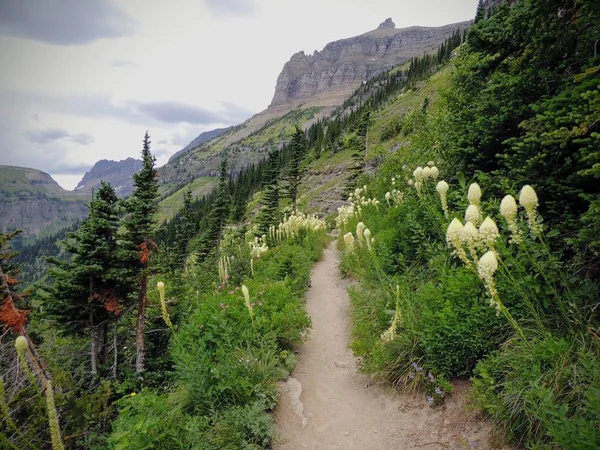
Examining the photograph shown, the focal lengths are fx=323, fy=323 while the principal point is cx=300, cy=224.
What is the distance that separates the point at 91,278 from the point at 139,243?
5.24ft

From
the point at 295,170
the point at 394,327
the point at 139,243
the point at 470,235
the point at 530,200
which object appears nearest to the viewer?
the point at 530,200

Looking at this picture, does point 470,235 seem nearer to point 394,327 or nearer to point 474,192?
point 474,192

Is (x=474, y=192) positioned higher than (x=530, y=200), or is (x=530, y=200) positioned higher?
(x=474, y=192)

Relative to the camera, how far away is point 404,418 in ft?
13.8

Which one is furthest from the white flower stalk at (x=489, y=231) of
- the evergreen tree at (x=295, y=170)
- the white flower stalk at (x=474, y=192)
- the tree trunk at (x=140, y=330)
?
the evergreen tree at (x=295, y=170)

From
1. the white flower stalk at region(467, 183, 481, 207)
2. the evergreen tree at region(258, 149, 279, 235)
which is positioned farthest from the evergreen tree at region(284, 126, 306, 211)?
the white flower stalk at region(467, 183, 481, 207)

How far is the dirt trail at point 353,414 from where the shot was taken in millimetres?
3699

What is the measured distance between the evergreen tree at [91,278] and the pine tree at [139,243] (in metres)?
0.40

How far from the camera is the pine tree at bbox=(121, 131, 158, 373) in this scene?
32.1 ft

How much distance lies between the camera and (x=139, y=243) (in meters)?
10.1

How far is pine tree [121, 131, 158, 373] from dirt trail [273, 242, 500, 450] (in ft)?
19.6

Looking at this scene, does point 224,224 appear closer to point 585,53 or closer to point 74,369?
point 74,369

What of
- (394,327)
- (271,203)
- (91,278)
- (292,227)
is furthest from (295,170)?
(394,327)

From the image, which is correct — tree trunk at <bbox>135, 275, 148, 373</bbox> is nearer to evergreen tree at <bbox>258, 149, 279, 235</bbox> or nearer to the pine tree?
the pine tree
